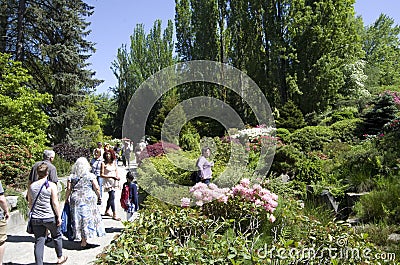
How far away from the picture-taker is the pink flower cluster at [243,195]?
4.12m

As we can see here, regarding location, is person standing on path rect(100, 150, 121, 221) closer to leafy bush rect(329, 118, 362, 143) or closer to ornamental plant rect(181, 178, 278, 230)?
ornamental plant rect(181, 178, 278, 230)

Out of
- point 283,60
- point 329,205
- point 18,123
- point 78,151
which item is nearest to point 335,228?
point 329,205

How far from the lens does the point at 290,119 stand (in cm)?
1633

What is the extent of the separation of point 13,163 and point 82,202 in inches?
175

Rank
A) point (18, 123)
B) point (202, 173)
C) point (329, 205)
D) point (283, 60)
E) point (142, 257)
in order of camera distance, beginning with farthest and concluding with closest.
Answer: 1. point (283, 60)
2. point (18, 123)
3. point (202, 173)
4. point (329, 205)
5. point (142, 257)

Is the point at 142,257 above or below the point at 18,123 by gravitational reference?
below

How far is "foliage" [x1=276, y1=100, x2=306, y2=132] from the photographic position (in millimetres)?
16156

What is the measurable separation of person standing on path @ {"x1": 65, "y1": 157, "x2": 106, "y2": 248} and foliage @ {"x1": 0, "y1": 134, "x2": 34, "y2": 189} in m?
3.87

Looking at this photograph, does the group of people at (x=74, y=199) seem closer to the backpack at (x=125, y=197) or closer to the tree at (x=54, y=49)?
the backpack at (x=125, y=197)

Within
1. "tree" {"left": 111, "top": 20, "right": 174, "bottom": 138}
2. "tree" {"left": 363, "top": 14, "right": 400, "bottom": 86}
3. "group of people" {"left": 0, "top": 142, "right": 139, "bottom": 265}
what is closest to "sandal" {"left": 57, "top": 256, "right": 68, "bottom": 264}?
"group of people" {"left": 0, "top": 142, "right": 139, "bottom": 265}

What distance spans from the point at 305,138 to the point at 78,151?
9.78 meters

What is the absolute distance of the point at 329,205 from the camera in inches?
231

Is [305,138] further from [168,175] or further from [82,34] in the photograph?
[82,34]

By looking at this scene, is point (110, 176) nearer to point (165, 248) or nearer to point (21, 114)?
point (165, 248)
